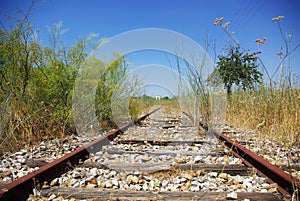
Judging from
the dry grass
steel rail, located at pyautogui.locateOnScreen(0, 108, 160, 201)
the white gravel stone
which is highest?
the dry grass

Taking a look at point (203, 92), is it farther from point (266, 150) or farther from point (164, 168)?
point (164, 168)

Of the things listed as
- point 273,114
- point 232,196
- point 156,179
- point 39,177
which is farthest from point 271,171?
point 273,114

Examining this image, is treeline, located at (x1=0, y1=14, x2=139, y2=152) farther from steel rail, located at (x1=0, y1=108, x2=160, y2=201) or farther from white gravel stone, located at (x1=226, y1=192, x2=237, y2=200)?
white gravel stone, located at (x1=226, y1=192, x2=237, y2=200)

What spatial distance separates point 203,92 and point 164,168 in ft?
10.6

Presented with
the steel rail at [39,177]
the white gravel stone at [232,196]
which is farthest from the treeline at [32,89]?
the white gravel stone at [232,196]

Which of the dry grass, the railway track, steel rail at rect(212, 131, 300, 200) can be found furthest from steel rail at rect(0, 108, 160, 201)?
the dry grass

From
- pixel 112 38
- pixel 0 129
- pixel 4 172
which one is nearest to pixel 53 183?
pixel 4 172

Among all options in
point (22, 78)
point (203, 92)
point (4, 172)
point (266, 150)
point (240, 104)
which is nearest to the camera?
point (4, 172)

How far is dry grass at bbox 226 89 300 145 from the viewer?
367cm

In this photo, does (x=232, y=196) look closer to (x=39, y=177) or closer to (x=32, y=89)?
(x=39, y=177)

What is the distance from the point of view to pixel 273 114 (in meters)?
4.45

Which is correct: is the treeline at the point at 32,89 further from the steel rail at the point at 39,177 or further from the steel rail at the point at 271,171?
the steel rail at the point at 271,171

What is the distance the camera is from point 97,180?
7.32ft

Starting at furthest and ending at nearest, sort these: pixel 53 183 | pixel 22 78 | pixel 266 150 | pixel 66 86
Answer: pixel 66 86 < pixel 22 78 < pixel 266 150 < pixel 53 183
